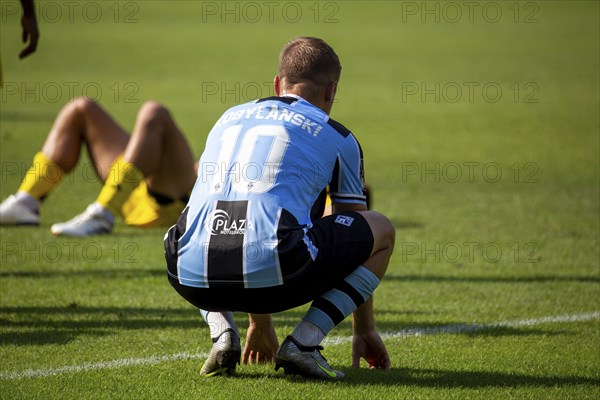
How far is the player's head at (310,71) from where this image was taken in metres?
4.93


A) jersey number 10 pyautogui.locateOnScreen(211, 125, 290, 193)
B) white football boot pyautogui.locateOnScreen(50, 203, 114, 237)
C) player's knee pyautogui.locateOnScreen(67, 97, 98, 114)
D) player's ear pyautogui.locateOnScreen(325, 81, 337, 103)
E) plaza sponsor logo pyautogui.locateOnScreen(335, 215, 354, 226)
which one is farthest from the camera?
player's knee pyautogui.locateOnScreen(67, 97, 98, 114)

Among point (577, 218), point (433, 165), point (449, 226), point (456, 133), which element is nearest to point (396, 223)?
point (449, 226)

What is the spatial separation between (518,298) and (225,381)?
287cm

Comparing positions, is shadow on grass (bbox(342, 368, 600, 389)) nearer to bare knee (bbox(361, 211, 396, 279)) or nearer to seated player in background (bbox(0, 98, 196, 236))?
bare knee (bbox(361, 211, 396, 279))

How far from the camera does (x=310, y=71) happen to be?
4934 millimetres

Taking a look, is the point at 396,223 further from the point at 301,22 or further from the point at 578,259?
the point at 301,22

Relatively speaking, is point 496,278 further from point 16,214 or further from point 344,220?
point 16,214

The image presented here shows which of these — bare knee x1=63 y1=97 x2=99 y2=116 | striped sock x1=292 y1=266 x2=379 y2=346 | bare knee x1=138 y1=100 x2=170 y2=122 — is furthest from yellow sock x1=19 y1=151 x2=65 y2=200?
striped sock x1=292 y1=266 x2=379 y2=346

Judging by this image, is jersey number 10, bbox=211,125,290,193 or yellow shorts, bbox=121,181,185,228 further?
yellow shorts, bbox=121,181,185,228

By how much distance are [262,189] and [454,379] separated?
1.34 metres

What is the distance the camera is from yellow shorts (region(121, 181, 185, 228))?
31.1 ft

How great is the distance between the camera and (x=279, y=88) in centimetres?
505

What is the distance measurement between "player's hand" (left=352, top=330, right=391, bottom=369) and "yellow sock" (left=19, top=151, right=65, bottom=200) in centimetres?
506

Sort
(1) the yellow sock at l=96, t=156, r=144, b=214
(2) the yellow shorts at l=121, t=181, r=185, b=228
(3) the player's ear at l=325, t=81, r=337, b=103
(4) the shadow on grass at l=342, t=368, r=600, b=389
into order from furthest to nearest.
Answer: (2) the yellow shorts at l=121, t=181, r=185, b=228, (1) the yellow sock at l=96, t=156, r=144, b=214, (3) the player's ear at l=325, t=81, r=337, b=103, (4) the shadow on grass at l=342, t=368, r=600, b=389
